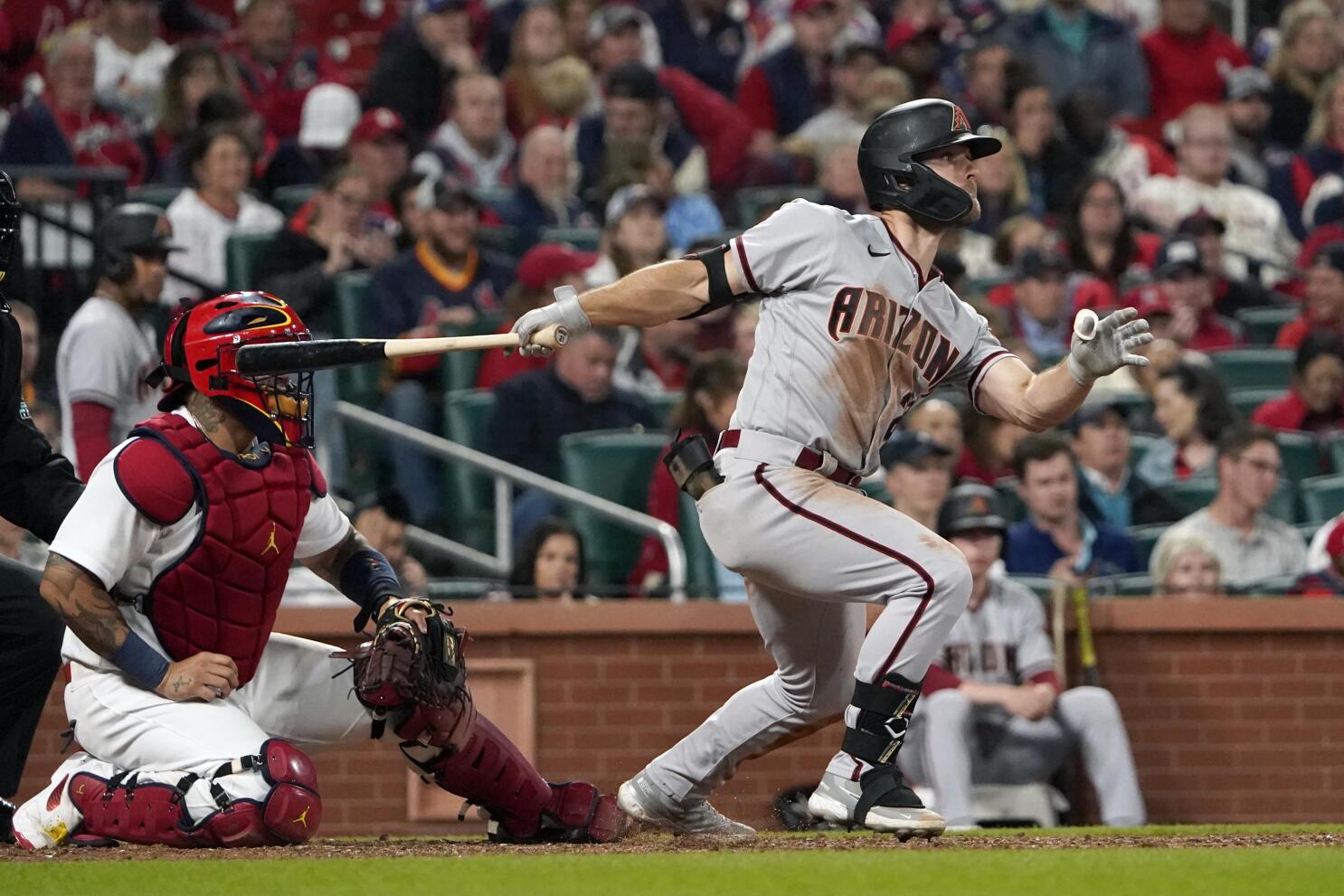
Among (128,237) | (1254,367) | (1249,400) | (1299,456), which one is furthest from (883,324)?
(1254,367)

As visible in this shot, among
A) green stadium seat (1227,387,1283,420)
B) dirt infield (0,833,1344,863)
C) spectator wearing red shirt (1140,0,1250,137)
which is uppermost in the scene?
spectator wearing red shirt (1140,0,1250,137)

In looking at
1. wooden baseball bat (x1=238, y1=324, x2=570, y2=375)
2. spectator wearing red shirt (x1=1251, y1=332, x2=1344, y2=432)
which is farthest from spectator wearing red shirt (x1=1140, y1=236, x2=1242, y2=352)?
wooden baseball bat (x1=238, y1=324, x2=570, y2=375)

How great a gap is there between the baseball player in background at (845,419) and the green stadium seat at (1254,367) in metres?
5.11

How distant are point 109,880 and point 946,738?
3693 mm

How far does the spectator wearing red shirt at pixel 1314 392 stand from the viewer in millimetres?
10055

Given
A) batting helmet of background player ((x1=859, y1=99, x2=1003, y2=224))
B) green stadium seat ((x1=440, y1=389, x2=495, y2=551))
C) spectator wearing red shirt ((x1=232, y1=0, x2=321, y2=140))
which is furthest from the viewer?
spectator wearing red shirt ((x1=232, y1=0, x2=321, y2=140))

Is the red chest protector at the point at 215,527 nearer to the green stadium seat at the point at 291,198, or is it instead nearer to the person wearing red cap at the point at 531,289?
the person wearing red cap at the point at 531,289

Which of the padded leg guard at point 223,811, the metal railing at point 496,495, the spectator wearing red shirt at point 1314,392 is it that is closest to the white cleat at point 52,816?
the padded leg guard at point 223,811

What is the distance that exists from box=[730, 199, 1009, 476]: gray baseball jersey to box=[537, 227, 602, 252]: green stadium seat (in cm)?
532

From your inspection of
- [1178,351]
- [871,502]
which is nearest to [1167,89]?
[1178,351]

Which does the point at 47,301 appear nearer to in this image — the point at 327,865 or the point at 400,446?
the point at 400,446

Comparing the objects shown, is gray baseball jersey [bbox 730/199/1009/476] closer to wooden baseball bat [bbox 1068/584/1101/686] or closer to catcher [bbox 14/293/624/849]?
catcher [bbox 14/293/624/849]

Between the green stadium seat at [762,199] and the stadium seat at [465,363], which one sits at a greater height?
the green stadium seat at [762,199]

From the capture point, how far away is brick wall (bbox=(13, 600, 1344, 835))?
323 inches
